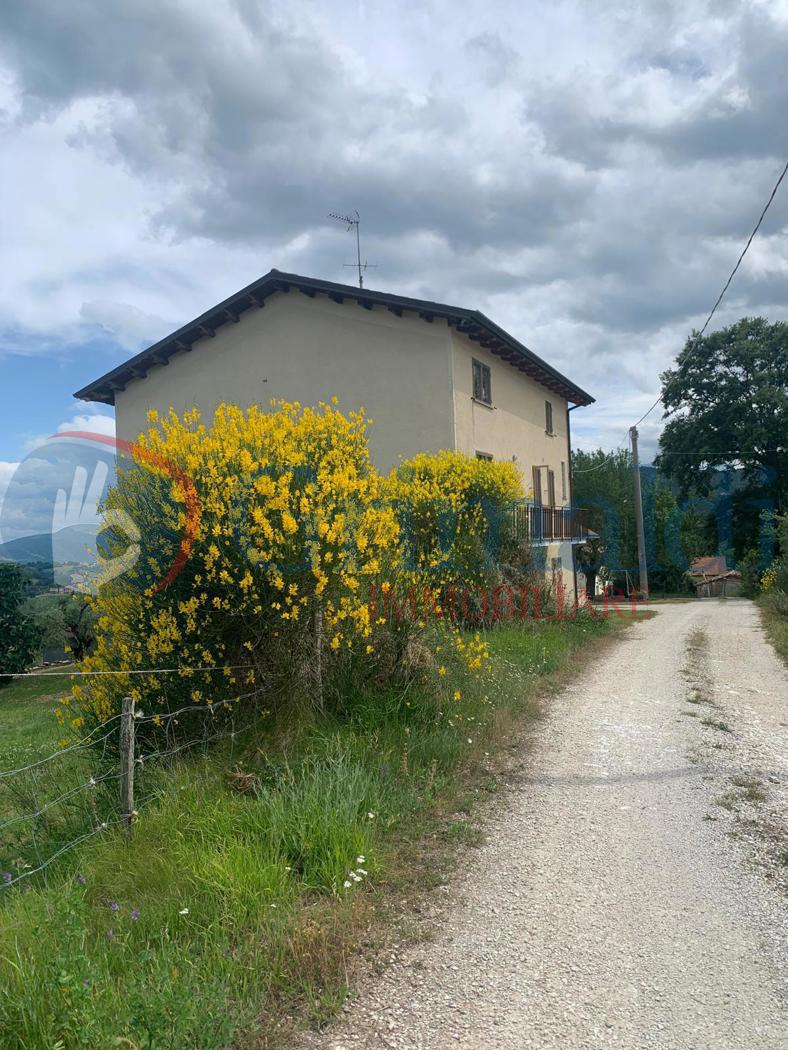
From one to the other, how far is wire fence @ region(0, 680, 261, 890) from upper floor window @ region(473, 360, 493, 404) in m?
14.8

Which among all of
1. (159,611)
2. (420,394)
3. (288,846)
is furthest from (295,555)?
(420,394)

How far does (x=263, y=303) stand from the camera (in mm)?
19875

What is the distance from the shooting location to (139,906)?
3740 millimetres

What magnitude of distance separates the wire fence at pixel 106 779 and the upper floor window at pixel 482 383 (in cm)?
1481

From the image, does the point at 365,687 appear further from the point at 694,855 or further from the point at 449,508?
the point at 449,508

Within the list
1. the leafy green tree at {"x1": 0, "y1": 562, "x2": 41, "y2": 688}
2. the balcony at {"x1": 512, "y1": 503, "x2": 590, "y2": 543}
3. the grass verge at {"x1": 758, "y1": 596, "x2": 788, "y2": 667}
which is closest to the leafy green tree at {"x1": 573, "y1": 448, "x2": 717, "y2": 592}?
the balcony at {"x1": 512, "y1": 503, "x2": 590, "y2": 543}

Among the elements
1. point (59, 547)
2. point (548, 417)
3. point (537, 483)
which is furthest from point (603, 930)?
point (548, 417)

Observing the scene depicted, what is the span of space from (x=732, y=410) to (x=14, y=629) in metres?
39.5

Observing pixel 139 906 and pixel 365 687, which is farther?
pixel 365 687

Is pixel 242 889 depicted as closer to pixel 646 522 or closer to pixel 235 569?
pixel 235 569

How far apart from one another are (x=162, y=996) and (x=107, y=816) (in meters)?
2.34

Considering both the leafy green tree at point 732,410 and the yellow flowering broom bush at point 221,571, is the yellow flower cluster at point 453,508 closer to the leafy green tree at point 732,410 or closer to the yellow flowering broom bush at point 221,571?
the yellow flowering broom bush at point 221,571

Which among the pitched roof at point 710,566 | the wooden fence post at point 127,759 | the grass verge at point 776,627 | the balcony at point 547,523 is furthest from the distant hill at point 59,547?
the pitched roof at point 710,566

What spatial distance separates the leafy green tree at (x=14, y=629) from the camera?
23859 mm
